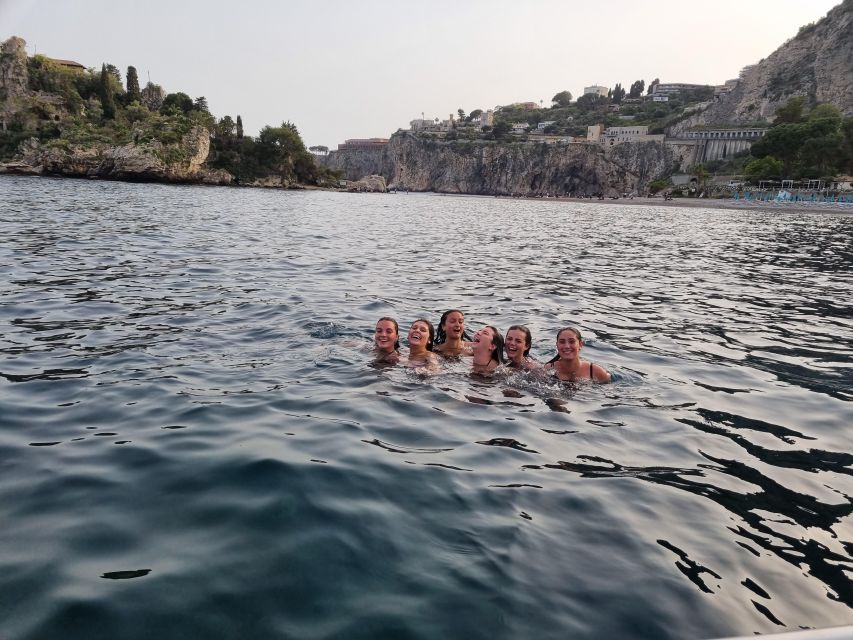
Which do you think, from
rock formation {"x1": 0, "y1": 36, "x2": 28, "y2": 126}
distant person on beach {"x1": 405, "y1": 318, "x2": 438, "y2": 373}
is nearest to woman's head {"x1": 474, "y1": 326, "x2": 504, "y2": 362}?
distant person on beach {"x1": 405, "y1": 318, "x2": 438, "y2": 373}

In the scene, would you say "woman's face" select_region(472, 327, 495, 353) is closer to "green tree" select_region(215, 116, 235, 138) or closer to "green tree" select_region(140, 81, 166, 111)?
"green tree" select_region(215, 116, 235, 138)

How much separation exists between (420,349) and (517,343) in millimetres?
1522

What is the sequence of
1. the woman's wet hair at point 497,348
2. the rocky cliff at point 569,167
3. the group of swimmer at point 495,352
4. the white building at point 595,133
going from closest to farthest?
the group of swimmer at point 495,352
the woman's wet hair at point 497,348
the rocky cliff at point 569,167
the white building at point 595,133

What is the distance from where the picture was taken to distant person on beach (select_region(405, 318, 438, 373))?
29.1ft

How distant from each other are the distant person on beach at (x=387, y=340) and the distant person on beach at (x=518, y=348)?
177cm

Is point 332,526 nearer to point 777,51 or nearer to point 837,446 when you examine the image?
point 837,446

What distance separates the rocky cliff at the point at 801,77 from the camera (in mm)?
127312

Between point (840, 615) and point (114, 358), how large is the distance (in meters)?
8.55

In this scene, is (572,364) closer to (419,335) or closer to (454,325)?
(454,325)

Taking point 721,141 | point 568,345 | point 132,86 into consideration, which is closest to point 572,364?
point 568,345

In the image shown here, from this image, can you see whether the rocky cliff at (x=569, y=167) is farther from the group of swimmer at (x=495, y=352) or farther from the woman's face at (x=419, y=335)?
the woman's face at (x=419, y=335)

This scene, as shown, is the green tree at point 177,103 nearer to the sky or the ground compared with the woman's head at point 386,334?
nearer to the sky

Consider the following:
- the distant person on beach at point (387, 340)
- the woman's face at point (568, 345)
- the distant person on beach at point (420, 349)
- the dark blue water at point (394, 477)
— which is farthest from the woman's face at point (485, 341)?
the distant person on beach at point (387, 340)

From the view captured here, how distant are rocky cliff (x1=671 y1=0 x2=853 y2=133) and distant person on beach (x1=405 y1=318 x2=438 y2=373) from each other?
147934 millimetres
